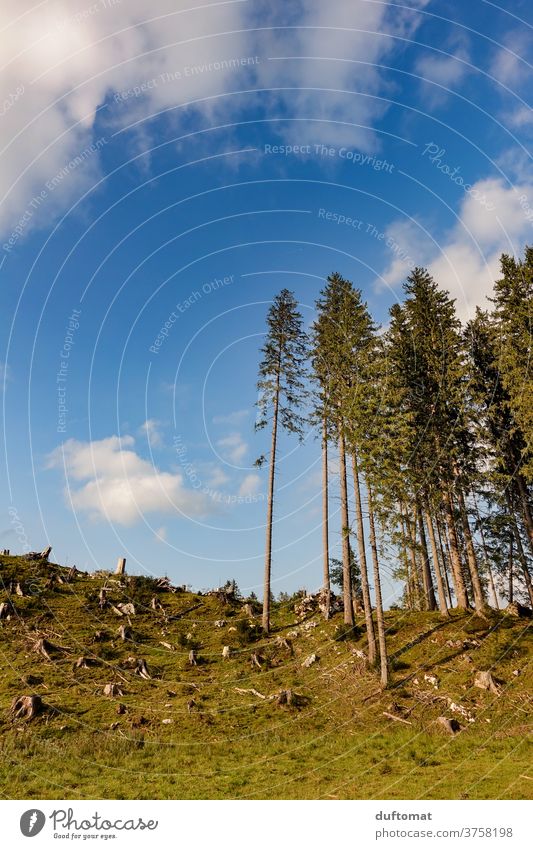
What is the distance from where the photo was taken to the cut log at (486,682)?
682 inches

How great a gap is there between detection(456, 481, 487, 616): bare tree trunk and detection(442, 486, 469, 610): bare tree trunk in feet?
1.73

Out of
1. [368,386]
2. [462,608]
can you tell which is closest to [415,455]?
[368,386]

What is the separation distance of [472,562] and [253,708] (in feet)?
42.8

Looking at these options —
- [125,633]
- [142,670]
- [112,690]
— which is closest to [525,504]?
[142,670]

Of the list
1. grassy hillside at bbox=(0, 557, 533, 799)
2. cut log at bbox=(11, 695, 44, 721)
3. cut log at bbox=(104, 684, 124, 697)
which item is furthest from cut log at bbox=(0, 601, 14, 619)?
cut log at bbox=(104, 684, 124, 697)

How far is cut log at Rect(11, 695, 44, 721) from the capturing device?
17.0m

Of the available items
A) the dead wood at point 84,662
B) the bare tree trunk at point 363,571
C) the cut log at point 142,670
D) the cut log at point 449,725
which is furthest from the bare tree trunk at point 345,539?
the dead wood at point 84,662

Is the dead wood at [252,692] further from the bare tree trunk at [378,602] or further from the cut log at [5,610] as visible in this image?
the cut log at [5,610]

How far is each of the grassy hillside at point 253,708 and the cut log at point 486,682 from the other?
0.53 feet

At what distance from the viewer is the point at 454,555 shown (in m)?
23.3

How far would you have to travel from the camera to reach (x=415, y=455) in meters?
24.9

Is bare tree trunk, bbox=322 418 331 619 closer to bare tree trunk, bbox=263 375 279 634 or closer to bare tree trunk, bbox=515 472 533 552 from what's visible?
bare tree trunk, bbox=263 375 279 634

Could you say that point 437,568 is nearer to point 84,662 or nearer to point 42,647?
point 84,662
